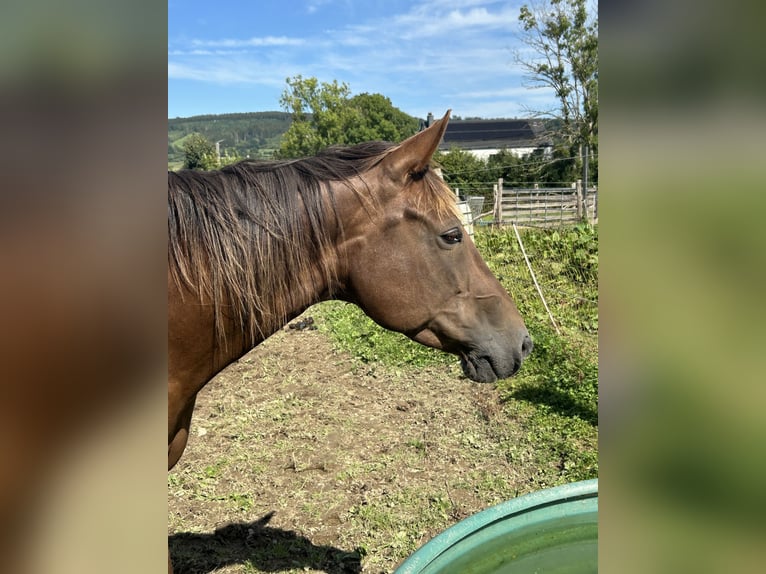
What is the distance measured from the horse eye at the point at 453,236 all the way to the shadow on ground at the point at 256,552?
1776 mm

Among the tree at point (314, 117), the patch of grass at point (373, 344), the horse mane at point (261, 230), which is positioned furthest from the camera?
the tree at point (314, 117)

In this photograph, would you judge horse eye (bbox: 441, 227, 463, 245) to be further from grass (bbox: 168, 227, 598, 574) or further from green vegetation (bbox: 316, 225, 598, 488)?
green vegetation (bbox: 316, 225, 598, 488)

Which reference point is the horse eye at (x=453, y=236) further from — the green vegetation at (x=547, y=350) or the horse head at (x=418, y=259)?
the green vegetation at (x=547, y=350)

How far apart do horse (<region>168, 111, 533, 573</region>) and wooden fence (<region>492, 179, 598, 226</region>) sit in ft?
39.4

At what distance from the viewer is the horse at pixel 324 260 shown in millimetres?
1539

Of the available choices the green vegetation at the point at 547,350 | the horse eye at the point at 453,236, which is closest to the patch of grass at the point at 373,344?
the green vegetation at the point at 547,350

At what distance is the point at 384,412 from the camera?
14.8 ft

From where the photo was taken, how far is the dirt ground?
2.84m

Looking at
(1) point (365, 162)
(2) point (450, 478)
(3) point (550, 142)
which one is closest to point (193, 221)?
(1) point (365, 162)

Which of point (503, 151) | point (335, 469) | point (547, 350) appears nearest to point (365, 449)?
point (335, 469)
